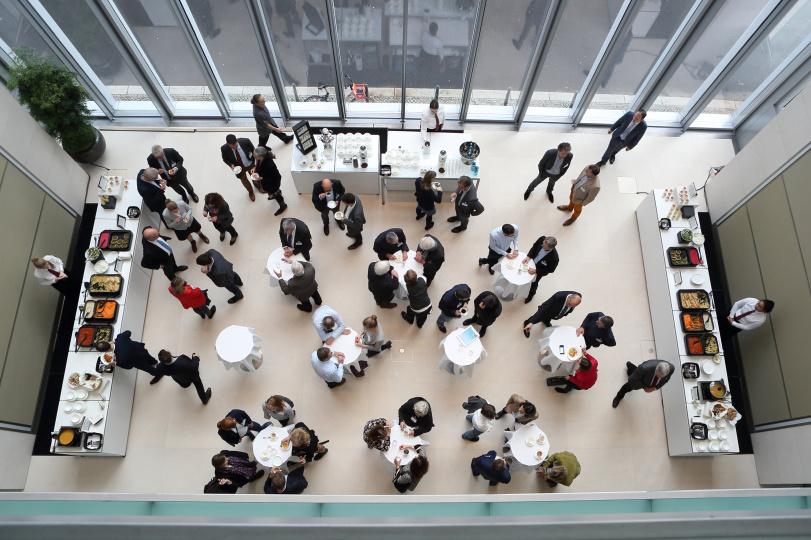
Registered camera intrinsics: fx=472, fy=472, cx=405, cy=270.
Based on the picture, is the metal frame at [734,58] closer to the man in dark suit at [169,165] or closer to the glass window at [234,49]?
the glass window at [234,49]

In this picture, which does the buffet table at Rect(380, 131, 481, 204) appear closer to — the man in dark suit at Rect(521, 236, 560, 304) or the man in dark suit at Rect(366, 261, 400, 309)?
the man in dark suit at Rect(521, 236, 560, 304)

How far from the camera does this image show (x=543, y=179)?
838 centimetres

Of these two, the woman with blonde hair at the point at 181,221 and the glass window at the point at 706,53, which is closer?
the woman with blonde hair at the point at 181,221

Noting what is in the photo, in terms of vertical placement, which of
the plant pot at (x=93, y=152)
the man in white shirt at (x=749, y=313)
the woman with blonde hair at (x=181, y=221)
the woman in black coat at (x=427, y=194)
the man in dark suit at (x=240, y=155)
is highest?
the plant pot at (x=93, y=152)

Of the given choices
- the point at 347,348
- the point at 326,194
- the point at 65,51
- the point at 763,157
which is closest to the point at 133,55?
the point at 65,51

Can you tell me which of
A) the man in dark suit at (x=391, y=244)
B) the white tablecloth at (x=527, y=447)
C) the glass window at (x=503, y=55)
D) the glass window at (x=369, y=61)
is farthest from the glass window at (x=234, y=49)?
the white tablecloth at (x=527, y=447)

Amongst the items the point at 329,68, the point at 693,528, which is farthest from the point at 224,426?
the point at 329,68

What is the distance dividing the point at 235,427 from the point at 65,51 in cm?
703

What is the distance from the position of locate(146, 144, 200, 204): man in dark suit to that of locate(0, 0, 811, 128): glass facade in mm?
1792

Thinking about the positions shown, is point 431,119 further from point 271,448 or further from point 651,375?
point 271,448

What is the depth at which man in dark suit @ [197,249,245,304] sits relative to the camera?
6.66 m

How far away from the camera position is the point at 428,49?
8.31 m

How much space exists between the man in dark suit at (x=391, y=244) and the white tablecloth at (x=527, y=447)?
300cm

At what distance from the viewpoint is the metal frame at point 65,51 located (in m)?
7.46
